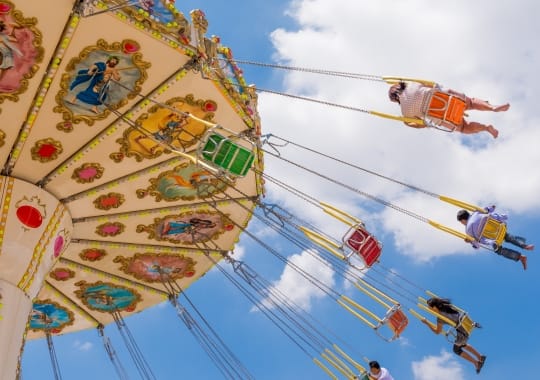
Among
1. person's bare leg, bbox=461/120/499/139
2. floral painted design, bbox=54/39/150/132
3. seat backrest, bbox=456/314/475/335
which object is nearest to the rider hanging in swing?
person's bare leg, bbox=461/120/499/139

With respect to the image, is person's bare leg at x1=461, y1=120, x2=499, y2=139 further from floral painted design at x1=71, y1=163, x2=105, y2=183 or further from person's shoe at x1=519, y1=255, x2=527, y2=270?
floral painted design at x1=71, y1=163, x2=105, y2=183

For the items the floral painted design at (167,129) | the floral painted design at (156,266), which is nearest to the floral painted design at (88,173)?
the floral painted design at (167,129)

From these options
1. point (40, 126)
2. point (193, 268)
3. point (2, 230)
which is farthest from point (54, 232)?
point (193, 268)

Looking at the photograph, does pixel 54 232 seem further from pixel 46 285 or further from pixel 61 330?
pixel 61 330

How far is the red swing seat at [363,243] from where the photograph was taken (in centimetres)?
940

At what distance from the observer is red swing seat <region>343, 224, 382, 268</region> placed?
940cm

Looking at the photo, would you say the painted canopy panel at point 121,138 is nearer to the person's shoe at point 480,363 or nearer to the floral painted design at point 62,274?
the floral painted design at point 62,274

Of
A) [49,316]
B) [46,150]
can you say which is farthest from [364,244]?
[49,316]

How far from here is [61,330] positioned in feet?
46.8

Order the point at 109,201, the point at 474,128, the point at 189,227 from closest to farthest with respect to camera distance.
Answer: the point at 474,128 → the point at 109,201 → the point at 189,227

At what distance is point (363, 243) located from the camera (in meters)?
9.41

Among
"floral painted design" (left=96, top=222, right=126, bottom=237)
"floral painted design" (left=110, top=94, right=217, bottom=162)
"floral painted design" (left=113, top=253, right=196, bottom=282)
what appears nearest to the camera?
"floral painted design" (left=110, top=94, right=217, bottom=162)

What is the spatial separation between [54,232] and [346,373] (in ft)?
17.3

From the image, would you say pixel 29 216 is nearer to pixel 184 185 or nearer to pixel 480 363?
pixel 184 185
